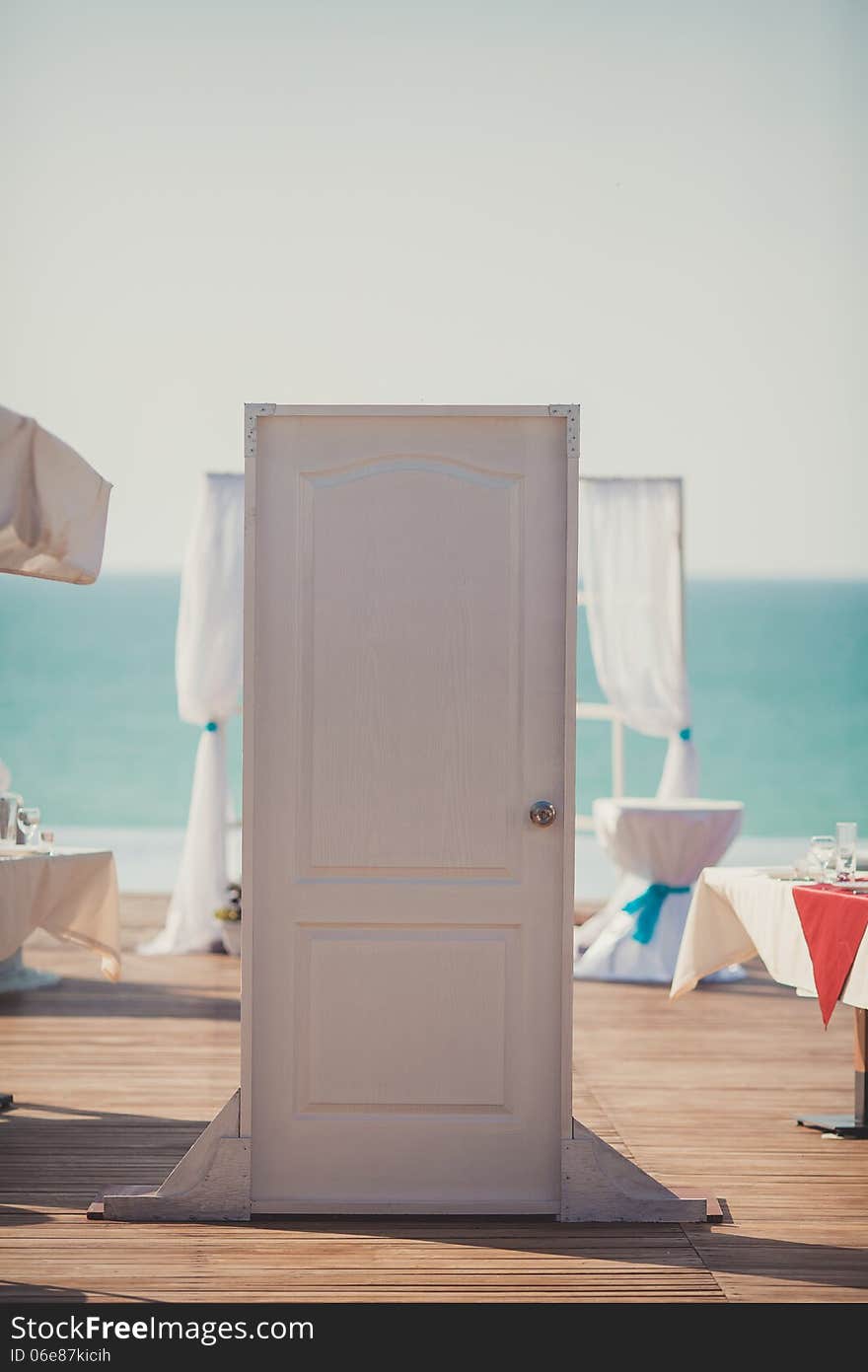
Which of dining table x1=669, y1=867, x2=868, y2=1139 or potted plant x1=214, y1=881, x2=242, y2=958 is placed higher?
dining table x1=669, y1=867, x2=868, y2=1139

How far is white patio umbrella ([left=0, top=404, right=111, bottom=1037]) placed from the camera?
336cm

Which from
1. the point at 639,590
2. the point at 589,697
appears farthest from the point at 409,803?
the point at 589,697

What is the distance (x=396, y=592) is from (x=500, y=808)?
0.57 meters

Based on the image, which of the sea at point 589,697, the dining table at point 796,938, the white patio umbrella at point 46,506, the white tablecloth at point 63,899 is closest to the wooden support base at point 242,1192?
the dining table at point 796,938

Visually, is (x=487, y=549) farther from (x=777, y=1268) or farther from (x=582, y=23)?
(x=582, y=23)

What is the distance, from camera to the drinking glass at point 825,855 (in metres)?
4.27

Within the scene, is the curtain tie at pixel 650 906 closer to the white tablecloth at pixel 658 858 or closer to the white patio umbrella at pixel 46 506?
the white tablecloth at pixel 658 858

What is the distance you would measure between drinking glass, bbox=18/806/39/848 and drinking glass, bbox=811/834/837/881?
234 cm

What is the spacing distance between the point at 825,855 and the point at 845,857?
7 cm

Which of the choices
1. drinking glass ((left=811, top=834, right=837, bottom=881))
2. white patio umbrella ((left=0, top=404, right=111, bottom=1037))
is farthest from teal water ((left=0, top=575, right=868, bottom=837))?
white patio umbrella ((left=0, top=404, right=111, bottom=1037))

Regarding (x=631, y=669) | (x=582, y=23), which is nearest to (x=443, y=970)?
(x=631, y=669)

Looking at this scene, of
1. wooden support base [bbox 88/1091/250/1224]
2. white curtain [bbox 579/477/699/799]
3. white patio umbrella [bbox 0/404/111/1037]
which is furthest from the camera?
white curtain [bbox 579/477/699/799]

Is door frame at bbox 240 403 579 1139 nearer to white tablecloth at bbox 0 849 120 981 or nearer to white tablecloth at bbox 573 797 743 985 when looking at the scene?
white tablecloth at bbox 0 849 120 981
